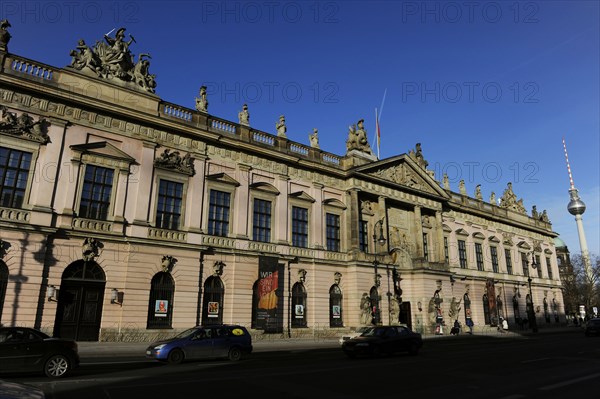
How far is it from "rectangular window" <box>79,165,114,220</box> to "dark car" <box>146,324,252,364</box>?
10.7 meters

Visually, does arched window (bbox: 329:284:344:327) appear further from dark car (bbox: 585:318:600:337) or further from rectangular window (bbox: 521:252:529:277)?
rectangular window (bbox: 521:252:529:277)

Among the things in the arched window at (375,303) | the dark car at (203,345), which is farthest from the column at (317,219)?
the dark car at (203,345)

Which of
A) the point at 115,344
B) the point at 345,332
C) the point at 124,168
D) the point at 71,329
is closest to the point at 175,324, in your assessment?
the point at 115,344

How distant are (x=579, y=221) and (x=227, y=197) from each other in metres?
97.8

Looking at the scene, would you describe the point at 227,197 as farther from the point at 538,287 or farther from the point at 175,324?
the point at 538,287

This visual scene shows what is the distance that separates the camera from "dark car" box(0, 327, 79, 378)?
11.4m

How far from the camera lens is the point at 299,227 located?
32.8m

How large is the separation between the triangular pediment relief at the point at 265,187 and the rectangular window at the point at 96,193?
33.0 feet

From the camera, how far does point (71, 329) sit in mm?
21656

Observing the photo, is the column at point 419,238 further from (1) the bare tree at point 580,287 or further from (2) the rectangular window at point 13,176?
(1) the bare tree at point 580,287

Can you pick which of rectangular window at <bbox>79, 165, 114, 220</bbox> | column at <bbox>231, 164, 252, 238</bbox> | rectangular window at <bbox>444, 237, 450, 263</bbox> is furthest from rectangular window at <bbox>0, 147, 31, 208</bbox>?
rectangular window at <bbox>444, 237, 450, 263</bbox>

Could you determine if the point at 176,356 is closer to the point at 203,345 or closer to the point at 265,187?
the point at 203,345

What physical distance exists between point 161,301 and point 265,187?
11.4 meters

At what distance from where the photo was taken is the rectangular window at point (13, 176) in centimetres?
2108
